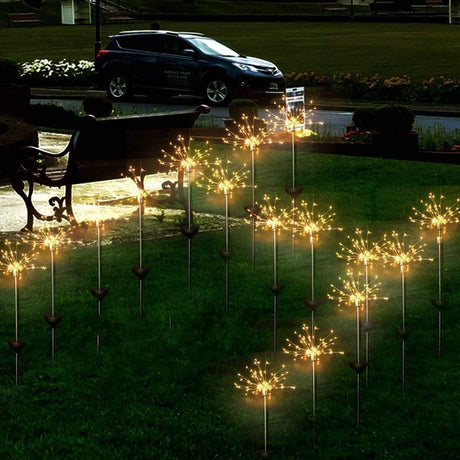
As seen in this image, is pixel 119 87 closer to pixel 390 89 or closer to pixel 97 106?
pixel 390 89

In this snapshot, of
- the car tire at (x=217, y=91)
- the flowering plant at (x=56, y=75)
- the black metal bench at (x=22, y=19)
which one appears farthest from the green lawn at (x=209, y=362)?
the black metal bench at (x=22, y=19)

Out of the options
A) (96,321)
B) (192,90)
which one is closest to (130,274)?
(96,321)

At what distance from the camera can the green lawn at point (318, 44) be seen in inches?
1613

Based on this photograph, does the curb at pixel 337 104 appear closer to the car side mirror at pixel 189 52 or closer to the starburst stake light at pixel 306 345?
the car side mirror at pixel 189 52

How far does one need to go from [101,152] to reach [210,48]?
18506 mm

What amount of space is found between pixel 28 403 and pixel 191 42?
77.5 feet

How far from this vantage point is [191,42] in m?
30.4

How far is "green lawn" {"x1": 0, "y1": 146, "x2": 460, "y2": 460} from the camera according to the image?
6906mm

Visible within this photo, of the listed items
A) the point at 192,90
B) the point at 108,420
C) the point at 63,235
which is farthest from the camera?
the point at 192,90

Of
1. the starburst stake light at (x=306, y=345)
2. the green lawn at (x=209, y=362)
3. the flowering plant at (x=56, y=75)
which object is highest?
the starburst stake light at (x=306, y=345)

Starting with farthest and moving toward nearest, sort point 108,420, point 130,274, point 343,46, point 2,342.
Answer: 1. point 343,46
2. point 130,274
3. point 2,342
4. point 108,420

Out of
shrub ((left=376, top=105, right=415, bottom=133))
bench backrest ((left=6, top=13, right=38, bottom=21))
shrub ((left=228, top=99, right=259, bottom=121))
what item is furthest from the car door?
bench backrest ((left=6, top=13, right=38, bottom=21))

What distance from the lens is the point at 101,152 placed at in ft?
40.4

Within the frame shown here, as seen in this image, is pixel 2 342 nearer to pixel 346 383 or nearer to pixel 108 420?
pixel 108 420
